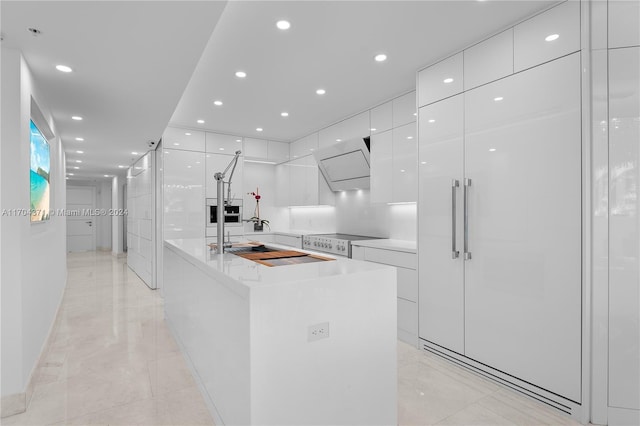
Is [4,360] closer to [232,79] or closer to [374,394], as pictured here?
[374,394]

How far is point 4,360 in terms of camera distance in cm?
210

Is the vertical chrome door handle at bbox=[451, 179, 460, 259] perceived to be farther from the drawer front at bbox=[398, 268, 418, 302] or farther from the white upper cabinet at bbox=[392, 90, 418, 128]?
the white upper cabinet at bbox=[392, 90, 418, 128]

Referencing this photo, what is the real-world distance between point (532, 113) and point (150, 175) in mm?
5596

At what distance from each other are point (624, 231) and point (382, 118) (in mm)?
2626

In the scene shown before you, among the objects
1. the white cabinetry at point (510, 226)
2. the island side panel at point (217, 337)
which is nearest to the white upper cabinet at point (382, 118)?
the white cabinetry at point (510, 226)

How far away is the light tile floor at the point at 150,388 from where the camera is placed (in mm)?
2031

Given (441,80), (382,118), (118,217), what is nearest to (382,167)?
(382,118)

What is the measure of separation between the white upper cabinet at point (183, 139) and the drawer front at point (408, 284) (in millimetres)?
3691

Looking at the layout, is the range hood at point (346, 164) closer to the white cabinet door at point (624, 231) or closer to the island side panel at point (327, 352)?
the white cabinet door at point (624, 231)

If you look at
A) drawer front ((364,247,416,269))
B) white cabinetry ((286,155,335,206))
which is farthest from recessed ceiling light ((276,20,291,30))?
white cabinetry ((286,155,335,206))

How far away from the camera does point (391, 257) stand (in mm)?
3453

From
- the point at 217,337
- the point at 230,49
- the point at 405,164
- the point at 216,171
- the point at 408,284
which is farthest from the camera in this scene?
the point at 216,171

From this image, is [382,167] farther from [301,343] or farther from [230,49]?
[301,343]

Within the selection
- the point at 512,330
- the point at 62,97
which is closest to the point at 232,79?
the point at 62,97
